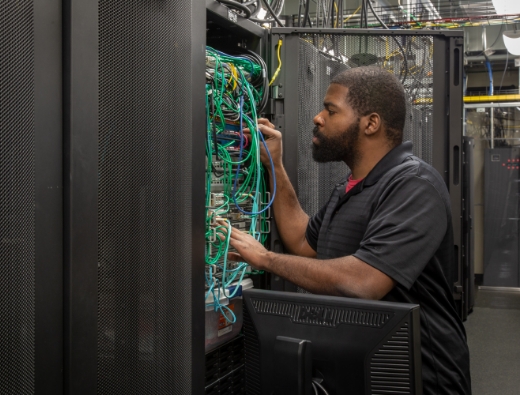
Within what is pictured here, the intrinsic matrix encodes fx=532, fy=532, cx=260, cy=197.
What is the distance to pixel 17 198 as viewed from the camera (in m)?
0.68

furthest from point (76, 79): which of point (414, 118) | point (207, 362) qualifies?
point (414, 118)

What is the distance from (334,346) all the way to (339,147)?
0.80 metres

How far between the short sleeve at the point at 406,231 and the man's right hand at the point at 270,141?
0.37 m

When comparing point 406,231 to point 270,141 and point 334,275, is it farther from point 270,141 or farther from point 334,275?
point 270,141

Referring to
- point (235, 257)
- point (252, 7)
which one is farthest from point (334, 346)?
point (252, 7)

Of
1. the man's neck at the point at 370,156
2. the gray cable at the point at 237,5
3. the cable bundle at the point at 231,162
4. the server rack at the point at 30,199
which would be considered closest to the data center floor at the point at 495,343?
the man's neck at the point at 370,156

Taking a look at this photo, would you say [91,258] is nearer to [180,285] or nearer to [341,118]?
[180,285]

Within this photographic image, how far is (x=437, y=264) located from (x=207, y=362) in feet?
2.06

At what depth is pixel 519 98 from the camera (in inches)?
236

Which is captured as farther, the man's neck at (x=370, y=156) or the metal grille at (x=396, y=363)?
the man's neck at (x=370, y=156)

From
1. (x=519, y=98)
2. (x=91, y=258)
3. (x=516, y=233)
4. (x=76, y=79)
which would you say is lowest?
(x=516, y=233)

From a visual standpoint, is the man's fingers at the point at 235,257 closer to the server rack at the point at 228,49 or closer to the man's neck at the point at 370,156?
the server rack at the point at 228,49

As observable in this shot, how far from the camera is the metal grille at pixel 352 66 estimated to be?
1.61 metres

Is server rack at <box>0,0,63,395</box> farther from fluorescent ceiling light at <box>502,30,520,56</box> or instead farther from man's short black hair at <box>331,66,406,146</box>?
fluorescent ceiling light at <box>502,30,520,56</box>
